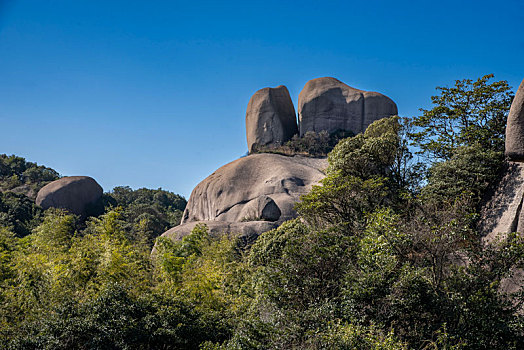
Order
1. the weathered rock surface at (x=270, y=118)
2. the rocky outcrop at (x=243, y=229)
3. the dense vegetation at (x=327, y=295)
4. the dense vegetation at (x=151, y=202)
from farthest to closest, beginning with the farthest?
the dense vegetation at (x=151, y=202), the weathered rock surface at (x=270, y=118), the rocky outcrop at (x=243, y=229), the dense vegetation at (x=327, y=295)

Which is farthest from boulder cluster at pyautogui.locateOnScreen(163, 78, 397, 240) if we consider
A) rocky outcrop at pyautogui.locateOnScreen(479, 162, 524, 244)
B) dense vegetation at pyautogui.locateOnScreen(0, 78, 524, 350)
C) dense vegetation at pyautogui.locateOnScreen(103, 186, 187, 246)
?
rocky outcrop at pyautogui.locateOnScreen(479, 162, 524, 244)

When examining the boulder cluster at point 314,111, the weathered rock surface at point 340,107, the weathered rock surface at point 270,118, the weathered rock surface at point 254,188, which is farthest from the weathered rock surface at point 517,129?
the weathered rock surface at point 270,118

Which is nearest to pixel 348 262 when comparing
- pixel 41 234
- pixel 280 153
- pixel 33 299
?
pixel 33 299

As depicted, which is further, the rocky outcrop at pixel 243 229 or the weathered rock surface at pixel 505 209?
the rocky outcrop at pixel 243 229

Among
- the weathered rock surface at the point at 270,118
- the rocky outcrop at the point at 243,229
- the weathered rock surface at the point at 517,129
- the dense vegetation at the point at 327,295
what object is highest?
the weathered rock surface at the point at 270,118

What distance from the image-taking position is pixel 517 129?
11711 millimetres

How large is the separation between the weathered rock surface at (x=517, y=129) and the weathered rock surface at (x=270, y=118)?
1143 inches

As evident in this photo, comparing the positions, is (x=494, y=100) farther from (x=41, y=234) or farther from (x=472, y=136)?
(x=41, y=234)

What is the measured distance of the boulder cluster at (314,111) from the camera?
38375 millimetres

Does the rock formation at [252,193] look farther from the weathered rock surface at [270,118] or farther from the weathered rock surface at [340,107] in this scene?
the weathered rock surface at [270,118]

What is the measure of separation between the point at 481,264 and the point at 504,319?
1.32 metres

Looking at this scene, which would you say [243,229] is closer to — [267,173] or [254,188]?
[254,188]

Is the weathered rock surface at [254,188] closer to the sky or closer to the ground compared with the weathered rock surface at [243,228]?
closer to the sky

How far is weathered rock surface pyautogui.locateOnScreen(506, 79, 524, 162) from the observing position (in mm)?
11562
